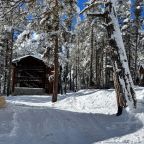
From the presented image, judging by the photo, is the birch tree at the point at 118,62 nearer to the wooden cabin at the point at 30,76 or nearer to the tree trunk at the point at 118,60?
the tree trunk at the point at 118,60

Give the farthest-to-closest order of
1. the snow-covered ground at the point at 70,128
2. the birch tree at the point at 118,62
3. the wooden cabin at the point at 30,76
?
the wooden cabin at the point at 30,76, the birch tree at the point at 118,62, the snow-covered ground at the point at 70,128

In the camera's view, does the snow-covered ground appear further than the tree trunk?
No

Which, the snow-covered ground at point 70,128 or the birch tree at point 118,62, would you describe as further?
the birch tree at point 118,62

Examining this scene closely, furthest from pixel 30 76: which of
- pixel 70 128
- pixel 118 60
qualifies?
pixel 70 128

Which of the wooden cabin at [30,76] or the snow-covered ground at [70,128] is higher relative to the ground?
the wooden cabin at [30,76]

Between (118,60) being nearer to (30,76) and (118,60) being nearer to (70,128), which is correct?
(70,128)

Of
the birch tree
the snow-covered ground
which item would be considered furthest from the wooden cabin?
the birch tree

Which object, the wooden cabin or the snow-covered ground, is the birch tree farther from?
the wooden cabin

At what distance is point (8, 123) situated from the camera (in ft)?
45.0

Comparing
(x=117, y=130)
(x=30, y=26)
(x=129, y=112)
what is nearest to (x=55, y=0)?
(x=30, y=26)

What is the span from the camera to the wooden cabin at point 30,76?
42562mm

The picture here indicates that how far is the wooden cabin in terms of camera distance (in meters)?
42.6

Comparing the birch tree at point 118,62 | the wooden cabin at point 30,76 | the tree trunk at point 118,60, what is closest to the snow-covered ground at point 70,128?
the birch tree at point 118,62

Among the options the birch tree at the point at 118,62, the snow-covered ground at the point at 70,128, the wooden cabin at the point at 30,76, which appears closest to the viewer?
the snow-covered ground at the point at 70,128
